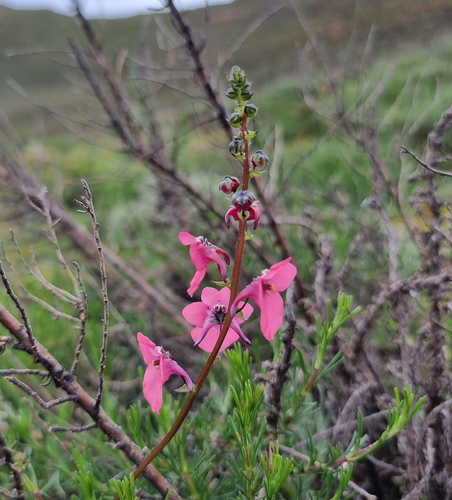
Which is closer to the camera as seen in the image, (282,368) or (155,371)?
(155,371)

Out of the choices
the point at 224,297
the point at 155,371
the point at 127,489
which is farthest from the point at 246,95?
the point at 127,489

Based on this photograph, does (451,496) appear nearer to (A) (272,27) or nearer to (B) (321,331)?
(B) (321,331)

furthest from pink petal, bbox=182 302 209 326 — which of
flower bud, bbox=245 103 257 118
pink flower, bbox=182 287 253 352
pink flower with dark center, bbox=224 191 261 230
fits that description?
flower bud, bbox=245 103 257 118

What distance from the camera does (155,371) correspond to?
0.51m

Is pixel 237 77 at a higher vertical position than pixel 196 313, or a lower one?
higher

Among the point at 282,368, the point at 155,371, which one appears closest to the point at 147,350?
the point at 155,371

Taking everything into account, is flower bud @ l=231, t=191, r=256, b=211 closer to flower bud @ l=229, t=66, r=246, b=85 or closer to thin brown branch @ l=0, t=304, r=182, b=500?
flower bud @ l=229, t=66, r=246, b=85

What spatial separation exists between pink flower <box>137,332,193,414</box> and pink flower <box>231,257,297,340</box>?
0.12 metres

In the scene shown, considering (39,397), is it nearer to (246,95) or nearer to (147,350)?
(147,350)

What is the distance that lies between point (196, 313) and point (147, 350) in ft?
0.24

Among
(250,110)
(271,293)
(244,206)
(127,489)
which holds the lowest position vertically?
(127,489)

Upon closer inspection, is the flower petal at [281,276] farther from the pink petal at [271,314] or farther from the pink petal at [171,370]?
the pink petal at [171,370]

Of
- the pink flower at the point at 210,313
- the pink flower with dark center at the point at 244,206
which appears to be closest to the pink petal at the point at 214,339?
the pink flower at the point at 210,313

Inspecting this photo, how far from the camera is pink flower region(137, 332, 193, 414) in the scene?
0.49 m
